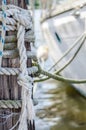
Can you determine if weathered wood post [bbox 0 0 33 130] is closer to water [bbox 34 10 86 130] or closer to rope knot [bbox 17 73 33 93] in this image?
rope knot [bbox 17 73 33 93]

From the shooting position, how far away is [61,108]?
4.96 m

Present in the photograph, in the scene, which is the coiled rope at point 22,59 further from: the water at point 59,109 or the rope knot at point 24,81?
the water at point 59,109

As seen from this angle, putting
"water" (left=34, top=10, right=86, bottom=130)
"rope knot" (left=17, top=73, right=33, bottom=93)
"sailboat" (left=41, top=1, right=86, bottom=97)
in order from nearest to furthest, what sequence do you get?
"rope knot" (left=17, top=73, right=33, bottom=93), "sailboat" (left=41, top=1, right=86, bottom=97), "water" (left=34, top=10, right=86, bottom=130)

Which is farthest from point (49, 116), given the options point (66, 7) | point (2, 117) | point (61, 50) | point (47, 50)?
point (2, 117)

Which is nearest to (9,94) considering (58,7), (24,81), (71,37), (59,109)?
(24,81)

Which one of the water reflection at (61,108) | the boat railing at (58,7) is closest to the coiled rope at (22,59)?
the boat railing at (58,7)

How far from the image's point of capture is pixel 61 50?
5.10m

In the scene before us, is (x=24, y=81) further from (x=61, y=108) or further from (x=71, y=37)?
(x=61, y=108)

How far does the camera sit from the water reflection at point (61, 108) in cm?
429

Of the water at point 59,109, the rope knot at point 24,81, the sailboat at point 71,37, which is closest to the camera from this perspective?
the rope knot at point 24,81

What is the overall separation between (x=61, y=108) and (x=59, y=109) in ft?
0.19

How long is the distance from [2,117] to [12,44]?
329 mm

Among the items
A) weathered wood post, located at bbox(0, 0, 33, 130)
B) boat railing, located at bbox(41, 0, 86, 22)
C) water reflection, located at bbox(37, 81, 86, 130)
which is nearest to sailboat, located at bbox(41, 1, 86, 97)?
boat railing, located at bbox(41, 0, 86, 22)

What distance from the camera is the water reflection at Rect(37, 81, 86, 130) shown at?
169 inches
